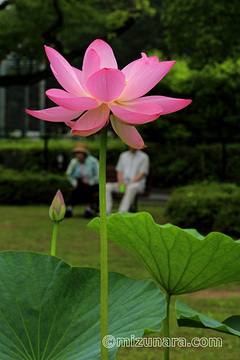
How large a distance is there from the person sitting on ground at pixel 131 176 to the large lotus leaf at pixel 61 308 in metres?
7.14

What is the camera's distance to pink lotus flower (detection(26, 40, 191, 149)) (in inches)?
30.8

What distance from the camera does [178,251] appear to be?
1167 millimetres

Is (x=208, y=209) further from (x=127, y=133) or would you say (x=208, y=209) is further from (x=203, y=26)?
(x=127, y=133)

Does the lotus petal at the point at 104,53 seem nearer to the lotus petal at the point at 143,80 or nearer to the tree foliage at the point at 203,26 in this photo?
the lotus petal at the point at 143,80

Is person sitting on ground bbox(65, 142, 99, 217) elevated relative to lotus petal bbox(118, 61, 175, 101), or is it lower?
lower

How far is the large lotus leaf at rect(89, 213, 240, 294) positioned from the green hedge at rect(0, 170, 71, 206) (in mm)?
9502

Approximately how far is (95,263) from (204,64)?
731 centimetres

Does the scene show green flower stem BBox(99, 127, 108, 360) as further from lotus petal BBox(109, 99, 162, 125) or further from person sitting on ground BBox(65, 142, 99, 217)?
person sitting on ground BBox(65, 142, 99, 217)

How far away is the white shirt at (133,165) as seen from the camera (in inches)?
331

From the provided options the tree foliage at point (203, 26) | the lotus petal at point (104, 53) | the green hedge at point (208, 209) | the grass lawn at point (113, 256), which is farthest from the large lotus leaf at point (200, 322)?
the tree foliage at point (203, 26)

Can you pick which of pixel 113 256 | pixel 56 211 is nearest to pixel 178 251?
pixel 56 211

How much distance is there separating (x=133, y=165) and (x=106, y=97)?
7.67 meters

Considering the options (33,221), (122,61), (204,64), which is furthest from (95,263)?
(122,61)

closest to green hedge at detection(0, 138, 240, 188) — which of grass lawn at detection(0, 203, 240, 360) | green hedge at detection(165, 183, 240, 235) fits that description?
grass lawn at detection(0, 203, 240, 360)
